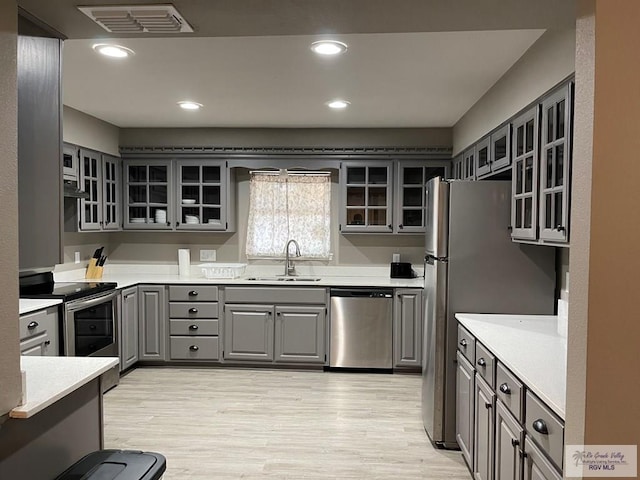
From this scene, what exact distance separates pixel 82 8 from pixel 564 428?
82.0 inches

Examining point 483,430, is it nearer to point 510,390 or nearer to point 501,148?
point 510,390

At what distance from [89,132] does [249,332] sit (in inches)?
97.5

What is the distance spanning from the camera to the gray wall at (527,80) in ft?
7.55

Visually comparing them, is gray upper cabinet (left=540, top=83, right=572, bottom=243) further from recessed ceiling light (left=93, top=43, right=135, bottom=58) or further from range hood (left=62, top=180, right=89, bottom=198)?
range hood (left=62, top=180, right=89, bottom=198)

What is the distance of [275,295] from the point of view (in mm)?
4645

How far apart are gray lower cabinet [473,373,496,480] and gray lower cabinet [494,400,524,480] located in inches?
2.9

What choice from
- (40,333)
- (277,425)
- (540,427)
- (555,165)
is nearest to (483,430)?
(540,427)

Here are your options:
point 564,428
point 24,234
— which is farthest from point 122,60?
point 564,428

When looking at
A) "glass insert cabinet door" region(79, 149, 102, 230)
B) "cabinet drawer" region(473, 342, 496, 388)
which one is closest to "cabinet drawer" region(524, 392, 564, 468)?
"cabinet drawer" region(473, 342, 496, 388)

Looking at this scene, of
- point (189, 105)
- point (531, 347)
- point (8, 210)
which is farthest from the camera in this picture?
point (189, 105)

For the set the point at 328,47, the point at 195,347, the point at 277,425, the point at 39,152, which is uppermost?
the point at 328,47

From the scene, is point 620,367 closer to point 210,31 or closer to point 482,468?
point 482,468

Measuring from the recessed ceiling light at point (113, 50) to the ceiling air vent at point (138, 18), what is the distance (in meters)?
1.06

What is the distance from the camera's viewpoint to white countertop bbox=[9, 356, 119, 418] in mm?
1547
